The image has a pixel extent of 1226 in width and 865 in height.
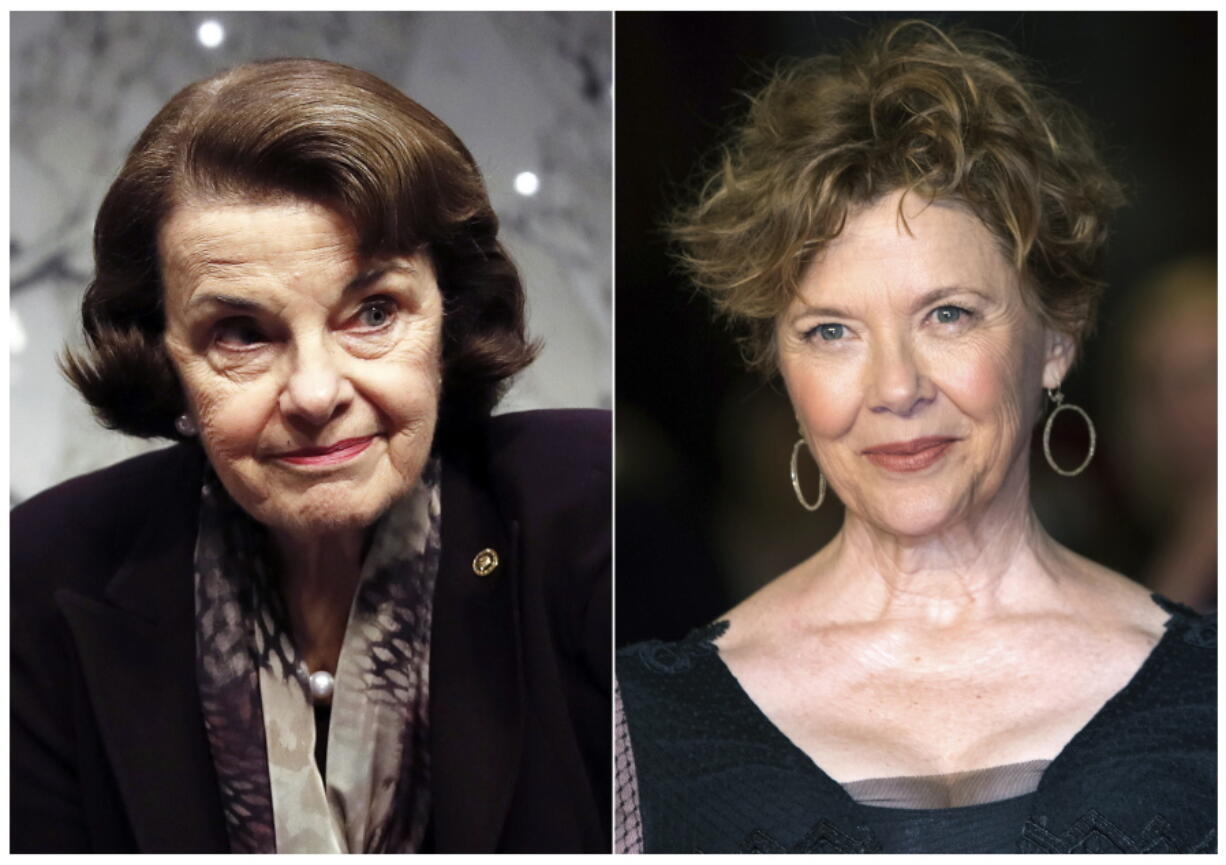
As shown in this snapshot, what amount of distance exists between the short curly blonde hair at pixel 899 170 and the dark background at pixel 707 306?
0.04m

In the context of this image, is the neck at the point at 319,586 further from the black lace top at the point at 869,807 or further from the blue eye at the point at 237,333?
the black lace top at the point at 869,807

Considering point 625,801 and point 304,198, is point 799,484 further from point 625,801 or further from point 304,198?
point 304,198

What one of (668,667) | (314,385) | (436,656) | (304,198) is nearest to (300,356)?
(314,385)

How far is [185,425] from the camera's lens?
250 cm

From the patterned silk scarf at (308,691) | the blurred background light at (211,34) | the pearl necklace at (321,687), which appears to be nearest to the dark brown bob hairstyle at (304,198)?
the blurred background light at (211,34)

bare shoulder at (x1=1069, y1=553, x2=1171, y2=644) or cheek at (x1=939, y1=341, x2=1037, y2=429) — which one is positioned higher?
cheek at (x1=939, y1=341, x2=1037, y2=429)

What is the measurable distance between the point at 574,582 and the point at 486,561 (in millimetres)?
166

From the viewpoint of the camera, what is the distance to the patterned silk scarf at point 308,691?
2502 mm

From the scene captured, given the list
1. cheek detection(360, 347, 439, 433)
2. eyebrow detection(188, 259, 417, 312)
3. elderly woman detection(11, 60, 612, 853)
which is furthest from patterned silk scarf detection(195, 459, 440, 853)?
eyebrow detection(188, 259, 417, 312)

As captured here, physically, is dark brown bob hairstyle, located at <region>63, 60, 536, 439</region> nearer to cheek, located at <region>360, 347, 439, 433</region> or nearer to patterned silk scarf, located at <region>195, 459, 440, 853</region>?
cheek, located at <region>360, 347, 439, 433</region>

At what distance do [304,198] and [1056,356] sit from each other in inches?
51.4

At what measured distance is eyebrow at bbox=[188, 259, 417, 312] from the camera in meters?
2.39

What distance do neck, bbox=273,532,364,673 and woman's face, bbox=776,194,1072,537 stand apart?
0.87 metres

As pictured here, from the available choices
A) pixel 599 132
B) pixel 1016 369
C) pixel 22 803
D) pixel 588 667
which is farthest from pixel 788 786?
pixel 22 803
